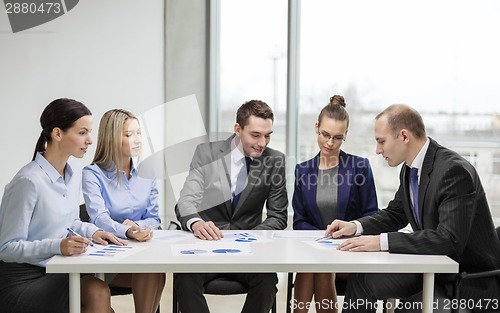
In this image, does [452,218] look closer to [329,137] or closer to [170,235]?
[329,137]

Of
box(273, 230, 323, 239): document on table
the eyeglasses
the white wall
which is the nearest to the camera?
box(273, 230, 323, 239): document on table

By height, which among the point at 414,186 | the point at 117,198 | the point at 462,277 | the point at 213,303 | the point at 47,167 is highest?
the point at 47,167

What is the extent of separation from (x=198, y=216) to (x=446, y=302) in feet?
4.60

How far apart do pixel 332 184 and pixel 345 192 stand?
9 centimetres

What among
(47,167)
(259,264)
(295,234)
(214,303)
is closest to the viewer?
(259,264)

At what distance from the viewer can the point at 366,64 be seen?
5719 millimetres

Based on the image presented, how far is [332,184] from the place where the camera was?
396 cm

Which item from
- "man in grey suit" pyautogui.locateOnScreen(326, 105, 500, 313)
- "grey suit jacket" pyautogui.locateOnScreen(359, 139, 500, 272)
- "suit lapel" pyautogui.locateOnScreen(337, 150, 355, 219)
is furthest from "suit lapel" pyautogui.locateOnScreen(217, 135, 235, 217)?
"grey suit jacket" pyautogui.locateOnScreen(359, 139, 500, 272)

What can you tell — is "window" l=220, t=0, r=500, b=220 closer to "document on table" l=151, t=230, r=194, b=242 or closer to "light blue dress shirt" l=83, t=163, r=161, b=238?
"light blue dress shirt" l=83, t=163, r=161, b=238

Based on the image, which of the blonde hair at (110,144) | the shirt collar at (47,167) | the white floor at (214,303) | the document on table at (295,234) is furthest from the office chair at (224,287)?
the white floor at (214,303)

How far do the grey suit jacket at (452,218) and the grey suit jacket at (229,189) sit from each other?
0.99 m

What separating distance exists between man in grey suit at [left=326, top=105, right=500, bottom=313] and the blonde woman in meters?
1.05

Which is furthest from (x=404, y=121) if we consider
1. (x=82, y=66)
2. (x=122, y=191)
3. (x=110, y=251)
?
(x=82, y=66)

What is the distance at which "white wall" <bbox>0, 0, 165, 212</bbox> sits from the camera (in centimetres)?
515
